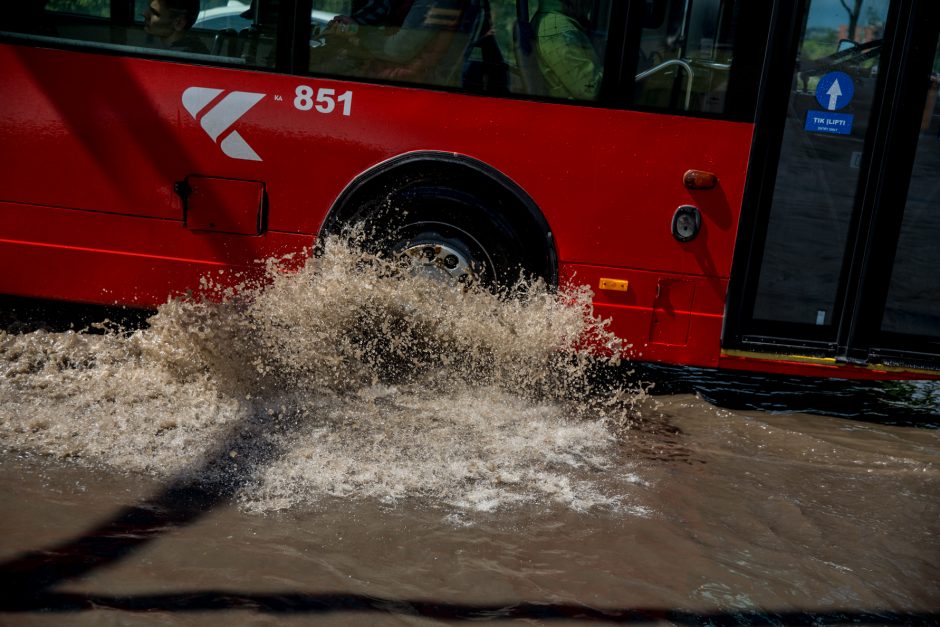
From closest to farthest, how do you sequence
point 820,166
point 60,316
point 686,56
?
1. point 686,56
2. point 820,166
3. point 60,316

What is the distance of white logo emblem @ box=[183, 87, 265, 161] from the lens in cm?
462

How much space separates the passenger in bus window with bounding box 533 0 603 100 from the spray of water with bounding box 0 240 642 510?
1.09 metres

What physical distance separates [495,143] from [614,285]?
102cm

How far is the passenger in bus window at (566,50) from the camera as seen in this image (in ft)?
14.9

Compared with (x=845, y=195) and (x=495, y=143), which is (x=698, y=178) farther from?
(x=495, y=143)

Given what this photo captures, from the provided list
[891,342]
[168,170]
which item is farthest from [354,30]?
[891,342]

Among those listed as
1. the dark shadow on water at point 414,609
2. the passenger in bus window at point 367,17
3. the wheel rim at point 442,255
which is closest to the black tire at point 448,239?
the wheel rim at point 442,255

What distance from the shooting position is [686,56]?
457cm

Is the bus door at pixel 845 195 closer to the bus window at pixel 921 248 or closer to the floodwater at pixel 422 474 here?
the bus window at pixel 921 248

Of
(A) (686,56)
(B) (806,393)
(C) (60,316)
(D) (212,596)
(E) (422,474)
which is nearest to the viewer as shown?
(D) (212,596)

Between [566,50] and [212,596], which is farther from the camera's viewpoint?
[566,50]

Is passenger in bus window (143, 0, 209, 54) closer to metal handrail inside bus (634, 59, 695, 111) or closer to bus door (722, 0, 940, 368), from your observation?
metal handrail inside bus (634, 59, 695, 111)

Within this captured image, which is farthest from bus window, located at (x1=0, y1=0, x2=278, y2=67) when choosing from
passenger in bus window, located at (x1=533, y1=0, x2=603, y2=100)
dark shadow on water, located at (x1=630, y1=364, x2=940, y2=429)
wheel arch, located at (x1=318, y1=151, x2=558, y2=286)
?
dark shadow on water, located at (x1=630, y1=364, x2=940, y2=429)

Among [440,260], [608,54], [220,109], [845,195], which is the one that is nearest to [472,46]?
[608,54]
